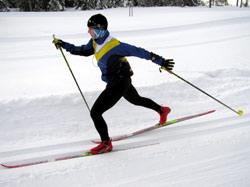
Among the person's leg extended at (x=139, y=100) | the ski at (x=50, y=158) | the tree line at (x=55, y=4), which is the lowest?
the ski at (x=50, y=158)

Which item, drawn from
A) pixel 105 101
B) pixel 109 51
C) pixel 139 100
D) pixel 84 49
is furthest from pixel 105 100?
pixel 84 49

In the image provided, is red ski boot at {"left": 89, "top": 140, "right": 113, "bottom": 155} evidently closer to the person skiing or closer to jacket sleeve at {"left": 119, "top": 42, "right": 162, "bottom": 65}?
the person skiing

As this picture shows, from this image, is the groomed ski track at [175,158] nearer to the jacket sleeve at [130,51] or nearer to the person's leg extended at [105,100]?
the person's leg extended at [105,100]

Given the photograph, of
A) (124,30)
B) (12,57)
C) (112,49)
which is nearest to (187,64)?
(112,49)

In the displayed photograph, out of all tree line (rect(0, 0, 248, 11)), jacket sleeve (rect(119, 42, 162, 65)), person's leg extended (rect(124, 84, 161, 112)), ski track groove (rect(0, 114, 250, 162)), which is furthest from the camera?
tree line (rect(0, 0, 248, 11))

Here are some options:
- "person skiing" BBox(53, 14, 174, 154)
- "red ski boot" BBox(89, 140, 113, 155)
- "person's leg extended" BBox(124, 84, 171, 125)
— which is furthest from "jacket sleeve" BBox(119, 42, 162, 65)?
"red ski boot" BBox(89, 140, 113, 155)

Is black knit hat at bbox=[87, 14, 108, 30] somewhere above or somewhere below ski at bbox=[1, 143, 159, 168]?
above

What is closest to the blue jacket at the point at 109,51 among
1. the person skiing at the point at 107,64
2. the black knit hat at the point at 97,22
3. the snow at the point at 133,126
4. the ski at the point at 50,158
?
the person skiing at the point at 107,64

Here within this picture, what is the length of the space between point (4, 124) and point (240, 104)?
4236 millimetres

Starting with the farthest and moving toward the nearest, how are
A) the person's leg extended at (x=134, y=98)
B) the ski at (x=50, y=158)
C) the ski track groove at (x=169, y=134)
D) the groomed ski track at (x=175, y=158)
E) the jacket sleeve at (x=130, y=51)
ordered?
the person's leg extended at (x=134, y=98) < the ski track groove at (x=169, y=134) < the jacket sleeve at (x=130, y=51) < the ski at (x=50, y=158) < the groomed ski track at (x=175, y=158)

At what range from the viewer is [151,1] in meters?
37.0

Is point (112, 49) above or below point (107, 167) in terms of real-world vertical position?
above

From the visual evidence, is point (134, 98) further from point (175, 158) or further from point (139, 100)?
point (175, 158)

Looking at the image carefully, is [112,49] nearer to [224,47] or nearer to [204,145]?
[204,145]
